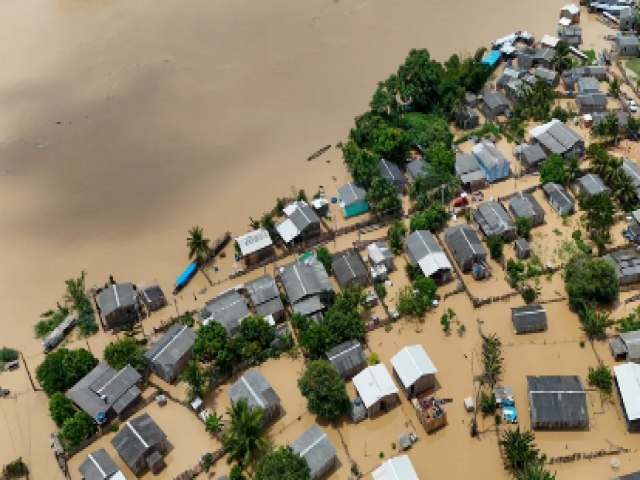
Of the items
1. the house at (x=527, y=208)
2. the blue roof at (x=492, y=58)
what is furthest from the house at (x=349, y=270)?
the blue roof at (x=492, y=58)

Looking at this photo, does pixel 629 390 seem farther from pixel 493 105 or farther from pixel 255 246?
pixel 493 105

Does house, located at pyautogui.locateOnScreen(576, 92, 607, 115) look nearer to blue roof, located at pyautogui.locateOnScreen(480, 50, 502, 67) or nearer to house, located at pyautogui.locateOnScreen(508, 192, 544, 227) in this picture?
blue roof, located at pyautogui.locateOnScreen(480, 50, 502, 67)

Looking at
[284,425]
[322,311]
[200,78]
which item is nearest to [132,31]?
[200,78]

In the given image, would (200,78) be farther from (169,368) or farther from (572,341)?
(572,341)

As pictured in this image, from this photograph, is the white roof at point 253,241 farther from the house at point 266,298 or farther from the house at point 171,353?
the house at point 171,353

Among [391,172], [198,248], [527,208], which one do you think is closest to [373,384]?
[198,248]
